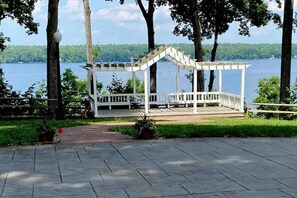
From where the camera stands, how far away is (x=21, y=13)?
19.5m

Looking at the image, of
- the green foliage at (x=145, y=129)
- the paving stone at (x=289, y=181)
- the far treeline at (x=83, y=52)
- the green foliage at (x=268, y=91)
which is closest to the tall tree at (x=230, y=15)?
the green foliage at (x=268, y=91)

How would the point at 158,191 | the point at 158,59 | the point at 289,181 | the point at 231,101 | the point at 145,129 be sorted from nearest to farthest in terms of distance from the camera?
the point at 158,191 < the point at 289,181 < the point at 145,129 < the point at 158,59 < the point at 231,101

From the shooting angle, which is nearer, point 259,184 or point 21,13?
point 259,184

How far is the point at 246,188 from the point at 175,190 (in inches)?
42.5

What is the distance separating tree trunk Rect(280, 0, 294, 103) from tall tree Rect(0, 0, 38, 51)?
12.2 metres

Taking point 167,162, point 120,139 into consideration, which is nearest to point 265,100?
point 120,139

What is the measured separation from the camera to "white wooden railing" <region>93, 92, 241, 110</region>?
19.2 metres

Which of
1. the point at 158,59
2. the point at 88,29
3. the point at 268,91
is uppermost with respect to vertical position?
the point at 88,29

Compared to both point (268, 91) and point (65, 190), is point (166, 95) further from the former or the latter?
point (65, 190)

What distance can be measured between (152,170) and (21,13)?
48.8 feet

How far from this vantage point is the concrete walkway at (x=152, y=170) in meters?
5.91

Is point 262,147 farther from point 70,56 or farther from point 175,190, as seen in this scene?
point 70,56

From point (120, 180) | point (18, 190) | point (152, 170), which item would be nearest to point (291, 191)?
Answer: point (152, 170)

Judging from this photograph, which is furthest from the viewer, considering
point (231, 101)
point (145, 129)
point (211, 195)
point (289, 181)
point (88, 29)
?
point (88, 29)
